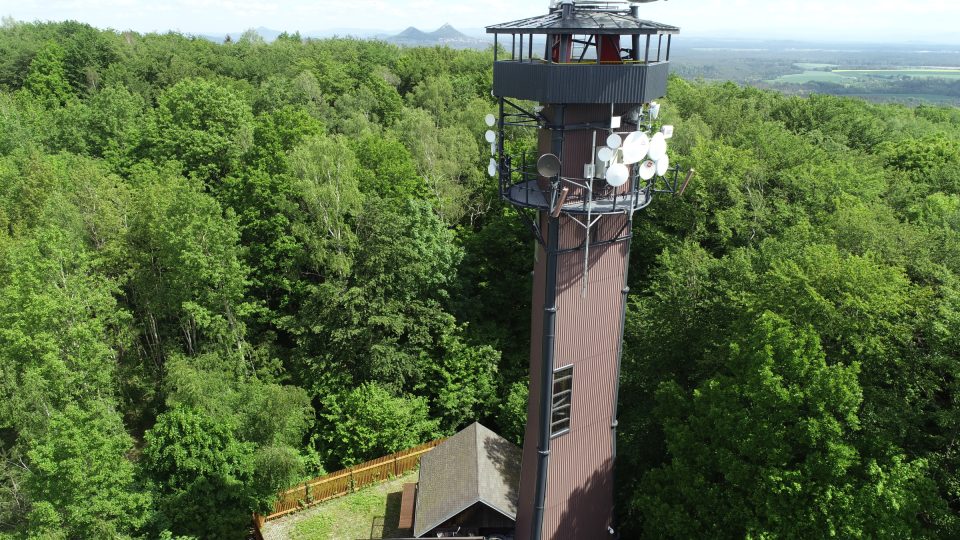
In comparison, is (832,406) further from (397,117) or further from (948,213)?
(397,117)

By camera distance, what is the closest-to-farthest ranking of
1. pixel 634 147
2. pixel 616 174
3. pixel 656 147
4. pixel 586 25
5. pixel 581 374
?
1. pixel 586 25
2. pixel 616 174
3. pixel 634 147
4. pixel 656 147
5. pixel 581 374

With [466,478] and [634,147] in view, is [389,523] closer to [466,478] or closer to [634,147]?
[466,478]

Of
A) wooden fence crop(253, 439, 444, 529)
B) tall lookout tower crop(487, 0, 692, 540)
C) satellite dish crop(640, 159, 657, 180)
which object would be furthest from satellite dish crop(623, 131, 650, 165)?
wooden fence crop(253, 439, 444, 529)

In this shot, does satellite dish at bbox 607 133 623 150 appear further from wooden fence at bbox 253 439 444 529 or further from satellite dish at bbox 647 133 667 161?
wooden fence at bbox 253 439 444 529

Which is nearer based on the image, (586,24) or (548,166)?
(586,24)

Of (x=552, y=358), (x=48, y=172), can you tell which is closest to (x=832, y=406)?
(x=552, y=358)

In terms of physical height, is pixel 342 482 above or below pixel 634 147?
below

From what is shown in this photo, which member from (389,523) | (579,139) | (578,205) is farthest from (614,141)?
(389,523)
